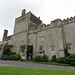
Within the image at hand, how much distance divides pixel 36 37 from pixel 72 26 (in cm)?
1470

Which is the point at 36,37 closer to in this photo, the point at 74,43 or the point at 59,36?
the point at 59,36

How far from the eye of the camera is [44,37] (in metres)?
34.2

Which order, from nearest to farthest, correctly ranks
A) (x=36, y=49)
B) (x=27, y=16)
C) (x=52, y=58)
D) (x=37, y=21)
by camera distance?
(x=52, y=58)
(x=36, y=49)
(x=27, y=16)
(x=37, y=21)

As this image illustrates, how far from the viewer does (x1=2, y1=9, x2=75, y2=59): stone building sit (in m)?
28.5

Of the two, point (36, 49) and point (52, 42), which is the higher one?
point (52, 42)

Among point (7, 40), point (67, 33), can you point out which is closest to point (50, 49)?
point (67, 33)

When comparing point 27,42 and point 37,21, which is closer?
point 27,42

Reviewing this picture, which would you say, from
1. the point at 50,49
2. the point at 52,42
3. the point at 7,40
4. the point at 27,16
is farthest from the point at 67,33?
the point at 7,40

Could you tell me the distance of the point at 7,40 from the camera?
52.6 m

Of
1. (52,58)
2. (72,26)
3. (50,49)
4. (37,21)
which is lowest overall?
(52,58)

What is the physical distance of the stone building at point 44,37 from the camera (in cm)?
2855

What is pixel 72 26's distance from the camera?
92.9 feet

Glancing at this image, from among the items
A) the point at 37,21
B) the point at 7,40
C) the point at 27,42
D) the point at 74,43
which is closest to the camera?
the point at 74,43

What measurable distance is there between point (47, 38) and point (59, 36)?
195 inches
